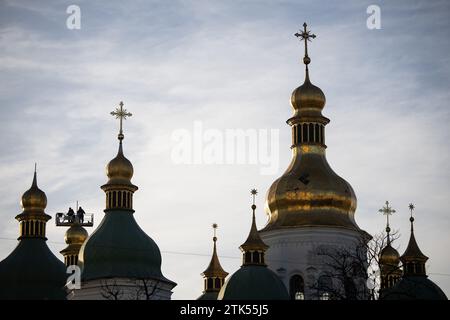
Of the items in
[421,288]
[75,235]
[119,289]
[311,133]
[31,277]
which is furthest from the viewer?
[75,235]

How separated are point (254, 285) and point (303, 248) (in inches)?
240

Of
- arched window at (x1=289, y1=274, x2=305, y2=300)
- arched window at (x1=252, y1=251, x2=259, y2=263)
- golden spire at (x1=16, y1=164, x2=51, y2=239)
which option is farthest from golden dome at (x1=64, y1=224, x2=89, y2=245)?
arched window at (x1=252, y1=251, x2=259, y2=263)

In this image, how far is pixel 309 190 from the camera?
69.6 metres

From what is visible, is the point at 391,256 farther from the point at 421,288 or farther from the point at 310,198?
the point at 421,288

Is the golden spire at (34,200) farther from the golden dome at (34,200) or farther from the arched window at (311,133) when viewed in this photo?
the arched window at (311,133)

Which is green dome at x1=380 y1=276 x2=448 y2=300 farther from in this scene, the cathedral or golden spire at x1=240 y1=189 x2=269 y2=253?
golden spire at x1=240 y1=189 x2=269 y2=253

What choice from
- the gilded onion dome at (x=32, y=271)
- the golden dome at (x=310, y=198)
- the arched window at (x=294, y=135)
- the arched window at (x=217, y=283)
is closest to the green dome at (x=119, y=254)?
the gilded onion dome at (x=32, y=271)

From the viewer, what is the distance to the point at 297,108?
240 ft

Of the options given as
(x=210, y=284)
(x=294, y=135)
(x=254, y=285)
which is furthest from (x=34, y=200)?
(x=254, y=285)

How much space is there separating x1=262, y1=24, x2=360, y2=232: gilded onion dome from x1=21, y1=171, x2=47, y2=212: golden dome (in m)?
12.5

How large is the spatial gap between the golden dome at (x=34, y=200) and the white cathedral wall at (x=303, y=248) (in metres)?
13.6

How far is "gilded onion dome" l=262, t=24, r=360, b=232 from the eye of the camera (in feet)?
227
